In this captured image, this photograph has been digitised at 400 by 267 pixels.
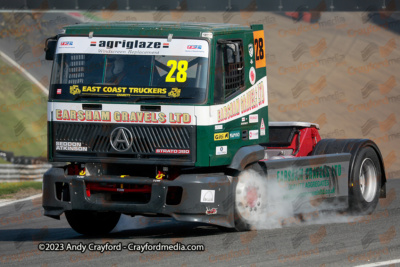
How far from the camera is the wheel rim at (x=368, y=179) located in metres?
12.6

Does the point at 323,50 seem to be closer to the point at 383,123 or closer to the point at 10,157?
the point at 383,123

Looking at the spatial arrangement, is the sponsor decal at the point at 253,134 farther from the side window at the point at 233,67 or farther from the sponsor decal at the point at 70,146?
the sponsor decal at the point at 70,146

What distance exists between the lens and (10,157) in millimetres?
25328

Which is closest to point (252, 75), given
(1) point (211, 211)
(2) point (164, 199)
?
(1) point (211, 211)

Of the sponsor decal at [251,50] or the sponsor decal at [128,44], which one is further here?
the sponsor decal at [251,50]

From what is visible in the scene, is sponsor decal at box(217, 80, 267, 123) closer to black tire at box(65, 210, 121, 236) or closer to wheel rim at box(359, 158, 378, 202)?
black tire at box(65, 210, 121, 236)

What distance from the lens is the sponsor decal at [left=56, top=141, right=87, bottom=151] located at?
400 inches

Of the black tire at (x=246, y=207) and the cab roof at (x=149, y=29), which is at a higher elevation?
the cab roof at (x=149, y=29)

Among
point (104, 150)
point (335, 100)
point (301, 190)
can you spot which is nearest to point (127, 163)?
point (104, 150)

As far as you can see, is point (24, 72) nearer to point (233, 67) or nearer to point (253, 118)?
point (253, 118)

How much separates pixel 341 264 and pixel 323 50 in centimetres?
3383

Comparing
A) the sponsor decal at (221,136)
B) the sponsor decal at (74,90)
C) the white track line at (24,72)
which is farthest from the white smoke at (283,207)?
the white track line at (24,72)

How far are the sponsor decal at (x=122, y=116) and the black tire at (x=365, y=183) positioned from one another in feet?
12.2

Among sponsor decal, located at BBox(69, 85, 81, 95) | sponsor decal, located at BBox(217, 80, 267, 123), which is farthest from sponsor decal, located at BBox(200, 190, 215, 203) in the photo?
sponsor decal, located at BBox(69, 85, 81, 95)
